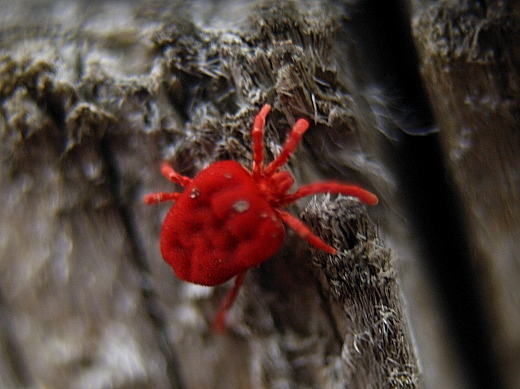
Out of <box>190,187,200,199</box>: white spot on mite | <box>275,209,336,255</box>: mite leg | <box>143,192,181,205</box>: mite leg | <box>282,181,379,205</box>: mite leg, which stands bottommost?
<box>143,192,181,205</box>: mite leg

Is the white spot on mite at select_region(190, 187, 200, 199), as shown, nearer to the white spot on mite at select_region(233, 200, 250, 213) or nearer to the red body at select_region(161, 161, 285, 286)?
the red body at select_region(161, 161, 285, 286)

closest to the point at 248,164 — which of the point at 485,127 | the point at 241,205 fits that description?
the point at 241,205

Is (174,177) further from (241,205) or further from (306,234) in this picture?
(306,234)

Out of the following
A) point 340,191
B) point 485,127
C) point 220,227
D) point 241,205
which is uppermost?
point 485,127

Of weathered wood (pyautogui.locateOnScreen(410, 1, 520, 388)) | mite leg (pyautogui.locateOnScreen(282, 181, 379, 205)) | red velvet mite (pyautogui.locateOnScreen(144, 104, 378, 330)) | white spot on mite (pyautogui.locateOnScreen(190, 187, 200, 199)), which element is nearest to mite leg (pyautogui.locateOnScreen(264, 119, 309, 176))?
red velvet mite (pyautogui.locateOnScreen(144, 104, 378, 330))

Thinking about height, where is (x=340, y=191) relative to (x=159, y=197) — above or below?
above

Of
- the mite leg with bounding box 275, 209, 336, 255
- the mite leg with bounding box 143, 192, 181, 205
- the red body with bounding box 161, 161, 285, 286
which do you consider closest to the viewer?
the mite leg with bounding box 275, 209, 336, 255

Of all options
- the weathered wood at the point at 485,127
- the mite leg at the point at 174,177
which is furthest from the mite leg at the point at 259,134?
the weathered wood at the point at 485,127

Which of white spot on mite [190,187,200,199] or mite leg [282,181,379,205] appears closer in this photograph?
mite leg [282,181,379,205]
